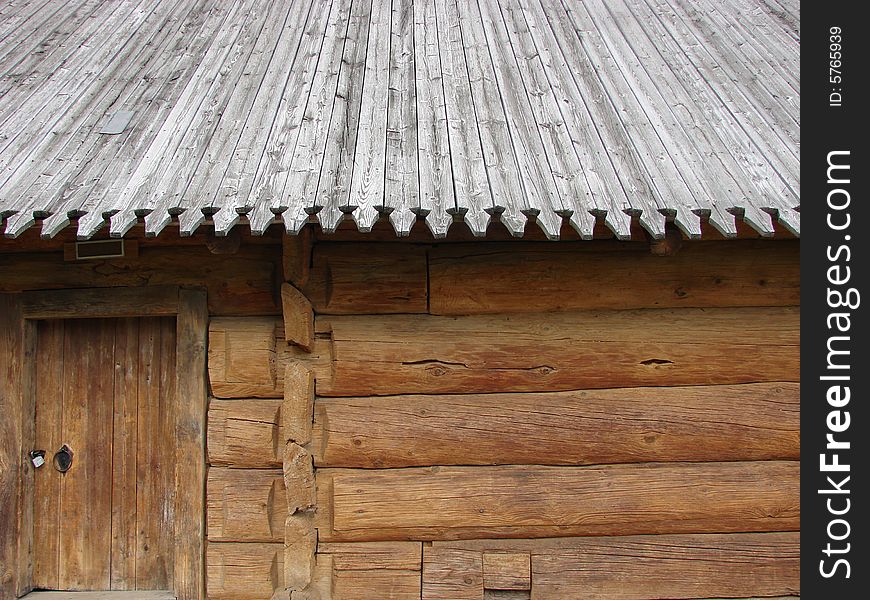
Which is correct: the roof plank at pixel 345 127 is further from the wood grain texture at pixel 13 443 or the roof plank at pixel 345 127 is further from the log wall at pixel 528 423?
the wood grain texture at pixel 13 443

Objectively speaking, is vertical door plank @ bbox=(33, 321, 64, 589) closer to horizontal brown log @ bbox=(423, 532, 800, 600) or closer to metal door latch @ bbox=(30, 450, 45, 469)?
metal door latch @ bbox=(30, 450, 45, 469)

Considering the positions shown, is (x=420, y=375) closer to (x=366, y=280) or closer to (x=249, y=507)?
(x=366, y=280)

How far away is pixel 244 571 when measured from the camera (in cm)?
347

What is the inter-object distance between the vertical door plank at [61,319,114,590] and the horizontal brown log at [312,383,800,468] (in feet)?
4.35

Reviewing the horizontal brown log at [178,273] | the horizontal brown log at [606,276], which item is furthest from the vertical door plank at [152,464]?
the horizontal brown log at [606,276]

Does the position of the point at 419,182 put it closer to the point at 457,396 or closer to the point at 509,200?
the point at 509,200

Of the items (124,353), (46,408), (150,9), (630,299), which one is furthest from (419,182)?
(150,9)

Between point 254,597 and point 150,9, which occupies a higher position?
point 150,9

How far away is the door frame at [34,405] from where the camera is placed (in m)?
3.56

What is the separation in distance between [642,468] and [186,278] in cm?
257

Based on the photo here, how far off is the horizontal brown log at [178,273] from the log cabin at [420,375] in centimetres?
1

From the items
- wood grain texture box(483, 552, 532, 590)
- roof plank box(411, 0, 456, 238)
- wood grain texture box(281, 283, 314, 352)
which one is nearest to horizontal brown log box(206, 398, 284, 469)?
wood grain texture box(281, 283, 314, 352)

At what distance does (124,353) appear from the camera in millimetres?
3879

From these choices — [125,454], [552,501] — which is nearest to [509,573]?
[552,501]
